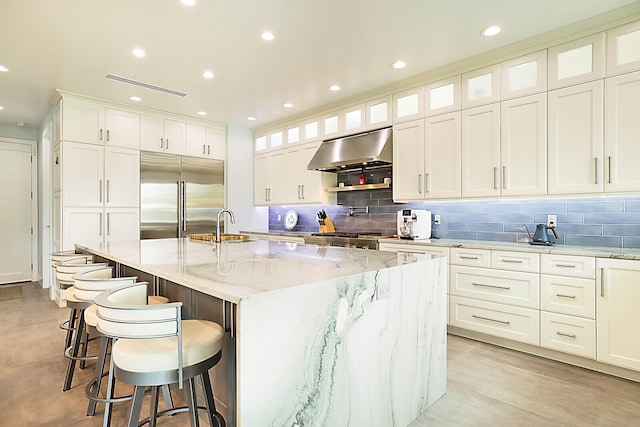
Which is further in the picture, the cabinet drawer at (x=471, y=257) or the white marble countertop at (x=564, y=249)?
the cabinet drawer at (x=471, y=257)

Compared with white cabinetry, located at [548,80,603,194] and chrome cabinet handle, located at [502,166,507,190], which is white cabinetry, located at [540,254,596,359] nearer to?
white cabinetry, located at [548,80,603,194]

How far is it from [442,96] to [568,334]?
2466 mm

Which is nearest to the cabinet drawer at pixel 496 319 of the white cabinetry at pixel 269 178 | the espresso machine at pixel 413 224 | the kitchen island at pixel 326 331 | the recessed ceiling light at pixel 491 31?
the espresso machine at pixel 413 224

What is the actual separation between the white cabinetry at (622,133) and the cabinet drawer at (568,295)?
30.4 inches

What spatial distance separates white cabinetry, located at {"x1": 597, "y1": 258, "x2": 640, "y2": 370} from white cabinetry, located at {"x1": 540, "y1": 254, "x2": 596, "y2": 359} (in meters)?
0.05

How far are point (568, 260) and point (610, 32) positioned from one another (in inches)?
70.1

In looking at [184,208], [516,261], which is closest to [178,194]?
[184,208]

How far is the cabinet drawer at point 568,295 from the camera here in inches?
101

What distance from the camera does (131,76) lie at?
3738 millimetres

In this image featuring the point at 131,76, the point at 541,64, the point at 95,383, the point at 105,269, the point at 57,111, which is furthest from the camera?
the point at 57,111

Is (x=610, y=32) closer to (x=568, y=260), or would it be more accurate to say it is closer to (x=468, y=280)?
(x=568, y=260)

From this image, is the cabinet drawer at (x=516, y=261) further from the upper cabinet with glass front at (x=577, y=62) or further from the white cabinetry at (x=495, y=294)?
the upper cabinet with glass front at (x=577, y=62)

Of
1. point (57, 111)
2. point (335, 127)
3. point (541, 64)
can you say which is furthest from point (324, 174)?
point (57, 111)

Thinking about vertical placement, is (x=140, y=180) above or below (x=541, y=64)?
below
